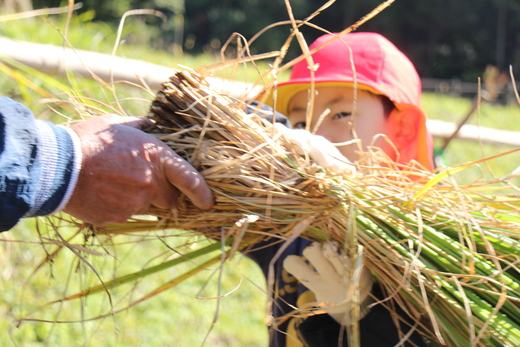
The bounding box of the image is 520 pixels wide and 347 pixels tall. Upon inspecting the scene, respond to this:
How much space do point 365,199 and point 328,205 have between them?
0.24 feet

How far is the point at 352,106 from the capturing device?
1.38 m

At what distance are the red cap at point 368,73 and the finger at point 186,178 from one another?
0.59 metres

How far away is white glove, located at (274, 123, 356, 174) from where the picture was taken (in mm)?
959

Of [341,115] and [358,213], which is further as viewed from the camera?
[341,115]

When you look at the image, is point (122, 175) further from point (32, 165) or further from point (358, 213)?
point (358, 213)

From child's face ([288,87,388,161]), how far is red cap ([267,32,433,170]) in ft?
0.11

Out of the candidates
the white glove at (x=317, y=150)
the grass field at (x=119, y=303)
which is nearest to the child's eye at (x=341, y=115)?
the white glove at (x=317, y=150)

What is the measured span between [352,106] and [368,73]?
0.12 metres

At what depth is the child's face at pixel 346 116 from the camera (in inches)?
53.3

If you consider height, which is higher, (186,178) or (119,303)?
(186,178)

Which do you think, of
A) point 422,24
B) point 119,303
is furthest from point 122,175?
point 422,24

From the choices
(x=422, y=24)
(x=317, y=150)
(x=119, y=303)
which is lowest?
(x=422, y=24)

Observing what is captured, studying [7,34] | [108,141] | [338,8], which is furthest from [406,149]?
[338,8]

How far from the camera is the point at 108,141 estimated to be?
0.84 m
